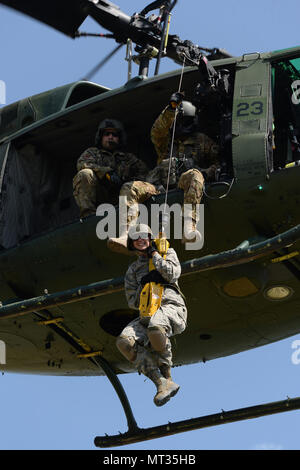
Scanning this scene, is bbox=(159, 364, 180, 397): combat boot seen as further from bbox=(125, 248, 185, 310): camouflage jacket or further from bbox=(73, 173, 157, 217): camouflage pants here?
bbox=(73, 173, 157, 217): camouflage pants

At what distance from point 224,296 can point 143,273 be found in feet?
6.99

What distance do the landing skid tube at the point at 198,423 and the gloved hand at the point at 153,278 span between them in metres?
2.35

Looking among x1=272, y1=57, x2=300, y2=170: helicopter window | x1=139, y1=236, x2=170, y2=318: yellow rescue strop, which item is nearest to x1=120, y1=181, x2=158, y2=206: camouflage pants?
x1=272, y1=57, x2=300, y2=170: helicopter window

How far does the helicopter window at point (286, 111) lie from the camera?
479 inches

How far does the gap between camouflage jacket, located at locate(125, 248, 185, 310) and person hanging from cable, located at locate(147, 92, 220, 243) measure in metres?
1.66

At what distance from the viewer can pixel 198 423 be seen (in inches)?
461

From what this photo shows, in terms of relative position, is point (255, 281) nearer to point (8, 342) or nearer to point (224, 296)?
point (224, 296)

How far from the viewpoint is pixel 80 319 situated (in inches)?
514

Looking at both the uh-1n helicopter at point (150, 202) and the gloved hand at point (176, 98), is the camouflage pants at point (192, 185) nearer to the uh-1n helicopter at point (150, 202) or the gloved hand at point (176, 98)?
the uh-1n helicopter at point (150, 202)

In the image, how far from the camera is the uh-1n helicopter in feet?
36.8

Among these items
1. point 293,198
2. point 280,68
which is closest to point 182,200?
point 293,198

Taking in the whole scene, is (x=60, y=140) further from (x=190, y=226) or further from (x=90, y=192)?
(x=190, y=226)

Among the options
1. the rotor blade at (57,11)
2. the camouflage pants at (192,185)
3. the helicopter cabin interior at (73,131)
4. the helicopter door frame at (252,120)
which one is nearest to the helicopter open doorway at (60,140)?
the helicopter cabin interior at (73,131)
